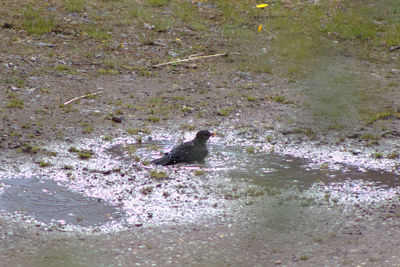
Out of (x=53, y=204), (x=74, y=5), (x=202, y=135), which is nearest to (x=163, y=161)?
(x=202, y=135)

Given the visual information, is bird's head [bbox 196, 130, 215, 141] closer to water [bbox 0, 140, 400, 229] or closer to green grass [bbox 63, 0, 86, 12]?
water [bbox 0, 140, 400, 229]

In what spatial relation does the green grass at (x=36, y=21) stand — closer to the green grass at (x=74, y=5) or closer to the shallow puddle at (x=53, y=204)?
the green grass at (x=74, y=5)

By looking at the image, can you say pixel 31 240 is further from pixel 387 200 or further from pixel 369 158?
pixel 369 158

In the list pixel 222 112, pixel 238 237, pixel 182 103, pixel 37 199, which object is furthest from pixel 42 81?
pixel 238 237

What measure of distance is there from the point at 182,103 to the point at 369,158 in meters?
3.56

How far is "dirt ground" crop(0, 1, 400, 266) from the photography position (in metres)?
3.74

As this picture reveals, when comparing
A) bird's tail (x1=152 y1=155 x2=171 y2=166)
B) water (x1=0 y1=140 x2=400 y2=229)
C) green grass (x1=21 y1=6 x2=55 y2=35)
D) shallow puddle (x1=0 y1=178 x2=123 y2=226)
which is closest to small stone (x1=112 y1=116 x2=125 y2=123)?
water (x1=0 y1=140 x2=400 y2=229)

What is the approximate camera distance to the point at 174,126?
26.4 ft

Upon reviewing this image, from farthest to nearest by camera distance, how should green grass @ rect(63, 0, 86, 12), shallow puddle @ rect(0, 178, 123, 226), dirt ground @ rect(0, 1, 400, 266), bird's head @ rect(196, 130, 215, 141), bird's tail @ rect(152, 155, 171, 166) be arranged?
1. green grass @ rect(63, 0, 86, 12)
2. bird's head @ rect(196, 130, 215, 141)
3. bird's tail @ rect(152, 155, 171, 166)
4. shallow puddle @ rect(0, 178, 123, 226)
5. dirt ground @ rect(0, 1, 400, 266)

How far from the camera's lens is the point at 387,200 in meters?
5.23

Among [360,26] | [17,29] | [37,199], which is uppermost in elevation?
[360,26]

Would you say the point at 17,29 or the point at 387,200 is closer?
the point at 387,200

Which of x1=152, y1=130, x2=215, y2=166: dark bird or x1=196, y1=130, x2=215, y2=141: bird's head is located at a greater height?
x1=196, y1=130, x2=215, y2=141: bird's head

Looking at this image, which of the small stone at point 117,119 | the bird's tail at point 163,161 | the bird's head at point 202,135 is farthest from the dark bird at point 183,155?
the small stone at point 117,119
